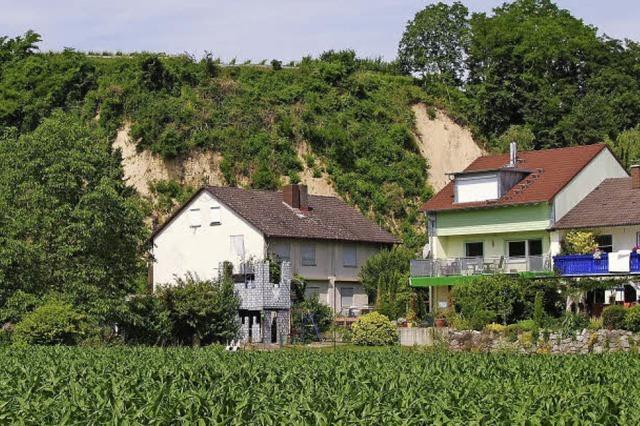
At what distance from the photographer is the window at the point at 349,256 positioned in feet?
220

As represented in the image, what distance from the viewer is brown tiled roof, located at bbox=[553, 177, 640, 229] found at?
56250mm

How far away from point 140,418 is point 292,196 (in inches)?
1869

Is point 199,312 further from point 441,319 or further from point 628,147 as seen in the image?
point 628,147

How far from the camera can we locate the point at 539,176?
202 feet

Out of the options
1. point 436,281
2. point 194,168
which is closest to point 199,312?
point 436,281

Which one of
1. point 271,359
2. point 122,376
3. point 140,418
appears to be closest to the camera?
point 140,418

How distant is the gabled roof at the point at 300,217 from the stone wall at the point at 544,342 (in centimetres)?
1506

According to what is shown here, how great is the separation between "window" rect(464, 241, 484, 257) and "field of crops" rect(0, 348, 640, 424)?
27.0 metres

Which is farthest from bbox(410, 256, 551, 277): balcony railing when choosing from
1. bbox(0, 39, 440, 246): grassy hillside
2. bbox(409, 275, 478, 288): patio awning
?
bbox(0, 39, 440, 246): grassy hillside

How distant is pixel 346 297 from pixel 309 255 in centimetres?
341

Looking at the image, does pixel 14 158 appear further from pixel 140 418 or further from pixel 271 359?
pixel 140 418

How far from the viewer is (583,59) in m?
86.0

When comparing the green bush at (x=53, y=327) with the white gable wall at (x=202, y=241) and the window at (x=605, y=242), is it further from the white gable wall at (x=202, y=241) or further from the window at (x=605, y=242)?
the window at (x=605, y=242)

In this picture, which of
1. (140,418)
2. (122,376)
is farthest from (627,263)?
(140,418)
